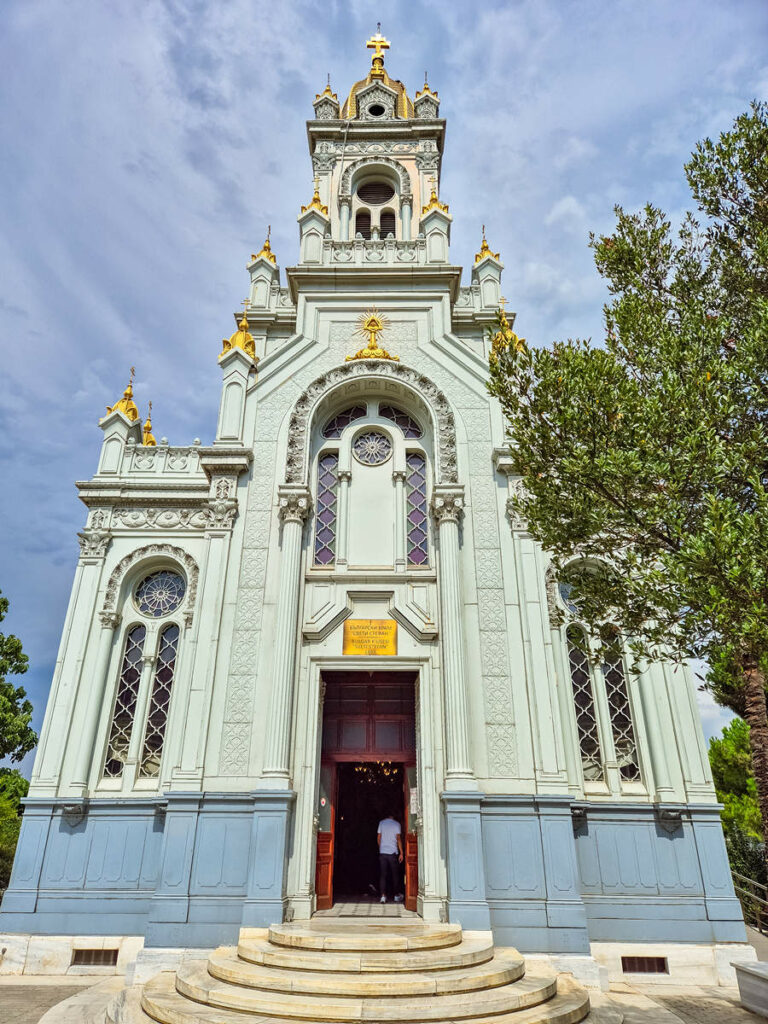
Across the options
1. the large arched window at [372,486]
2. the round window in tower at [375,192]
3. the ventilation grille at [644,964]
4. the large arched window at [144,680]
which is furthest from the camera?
the round window in tower at [375,192]

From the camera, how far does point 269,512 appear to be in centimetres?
1377

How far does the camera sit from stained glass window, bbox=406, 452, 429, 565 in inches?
545

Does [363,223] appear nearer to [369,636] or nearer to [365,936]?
[369,636]

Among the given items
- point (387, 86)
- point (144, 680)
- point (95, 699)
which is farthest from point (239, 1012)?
point (387, 86)

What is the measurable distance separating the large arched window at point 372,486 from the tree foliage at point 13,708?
12.5 meters

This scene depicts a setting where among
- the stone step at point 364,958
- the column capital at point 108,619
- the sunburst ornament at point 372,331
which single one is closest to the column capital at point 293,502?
the sunburst ornament at point 372,331

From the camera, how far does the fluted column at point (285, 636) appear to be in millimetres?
11508

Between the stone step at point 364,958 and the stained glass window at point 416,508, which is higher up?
the stained glass window at point 416,508

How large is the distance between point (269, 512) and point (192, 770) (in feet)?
17.3

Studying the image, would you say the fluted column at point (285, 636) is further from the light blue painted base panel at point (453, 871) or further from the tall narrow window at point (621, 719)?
the tall narrow window at point (621, 719)

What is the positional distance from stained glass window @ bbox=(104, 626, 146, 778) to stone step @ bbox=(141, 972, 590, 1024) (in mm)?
4745

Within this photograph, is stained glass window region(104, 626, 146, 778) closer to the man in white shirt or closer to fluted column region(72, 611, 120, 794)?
fluted column region(72, 611, 120, 794)

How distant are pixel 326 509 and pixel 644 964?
1033 cm

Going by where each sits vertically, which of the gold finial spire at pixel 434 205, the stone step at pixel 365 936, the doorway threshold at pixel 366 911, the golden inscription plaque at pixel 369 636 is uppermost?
the gold finial spire at pixel 434 205
